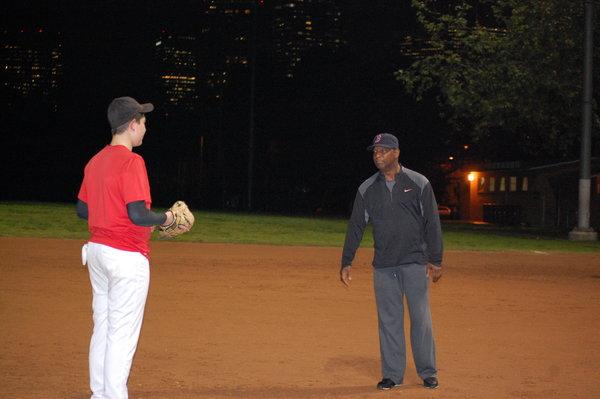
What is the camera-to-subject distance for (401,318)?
8.09 m

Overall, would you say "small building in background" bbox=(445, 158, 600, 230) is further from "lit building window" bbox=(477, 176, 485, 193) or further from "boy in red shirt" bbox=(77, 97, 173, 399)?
"boy in red shirt" bbox=(77, 97, 173, 399)

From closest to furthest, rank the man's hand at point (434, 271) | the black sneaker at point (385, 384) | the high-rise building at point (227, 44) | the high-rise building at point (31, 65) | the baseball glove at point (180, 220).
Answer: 1. the baseball glove at point (180, 220)
2. the black sneaker at point (385, 384)
3. the man's hand at point (434, 271)
4. the high-rise building at point (31, 65)
5. the high-rise building at point (227, 44)

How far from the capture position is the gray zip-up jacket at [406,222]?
798 cm

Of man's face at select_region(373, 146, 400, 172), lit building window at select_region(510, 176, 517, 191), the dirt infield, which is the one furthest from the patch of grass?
lit building window at select_region(510, 176, 517, 191)

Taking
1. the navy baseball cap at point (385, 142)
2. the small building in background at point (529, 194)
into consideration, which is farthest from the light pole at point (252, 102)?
the navy baseball cap at point (385, 142)

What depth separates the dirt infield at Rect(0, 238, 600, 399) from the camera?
809cm

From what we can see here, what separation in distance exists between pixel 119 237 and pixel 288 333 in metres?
5.09

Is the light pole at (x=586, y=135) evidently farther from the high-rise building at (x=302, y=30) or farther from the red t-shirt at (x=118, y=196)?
the high-rise building at (x=302, y=30)

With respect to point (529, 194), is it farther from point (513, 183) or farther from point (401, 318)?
point (401, 318)

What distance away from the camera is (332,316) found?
40.6ft

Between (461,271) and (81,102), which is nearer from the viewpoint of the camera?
(461,271)

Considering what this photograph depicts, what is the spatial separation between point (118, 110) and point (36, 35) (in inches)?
2359

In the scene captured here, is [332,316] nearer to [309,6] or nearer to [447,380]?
[447,380]

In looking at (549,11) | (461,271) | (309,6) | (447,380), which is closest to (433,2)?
(549,11)
